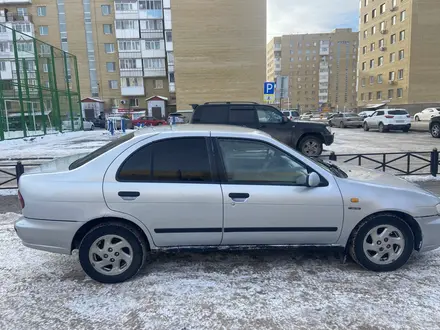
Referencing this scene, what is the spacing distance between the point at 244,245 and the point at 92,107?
44659 millimetres

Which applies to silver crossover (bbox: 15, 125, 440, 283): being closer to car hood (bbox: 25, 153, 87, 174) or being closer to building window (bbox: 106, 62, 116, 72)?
car hood (bbox: 25, 153, 87, 174)

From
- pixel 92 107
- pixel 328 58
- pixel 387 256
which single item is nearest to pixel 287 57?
pixel 328 58

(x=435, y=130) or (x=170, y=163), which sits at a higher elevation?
(x=170, y=163)

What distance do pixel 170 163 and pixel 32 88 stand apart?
69.7 feet

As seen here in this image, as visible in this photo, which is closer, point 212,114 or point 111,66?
point 212,114

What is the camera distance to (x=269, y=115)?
1005 cm

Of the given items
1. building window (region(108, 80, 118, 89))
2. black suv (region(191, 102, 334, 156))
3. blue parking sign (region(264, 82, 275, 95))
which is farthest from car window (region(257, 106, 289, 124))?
building window (region(108, 80, 118, 89))

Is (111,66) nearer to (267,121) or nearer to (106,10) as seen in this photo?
(106,10)

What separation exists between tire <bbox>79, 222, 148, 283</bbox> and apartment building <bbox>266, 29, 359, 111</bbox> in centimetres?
10637

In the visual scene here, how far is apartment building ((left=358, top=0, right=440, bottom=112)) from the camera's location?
137 feet

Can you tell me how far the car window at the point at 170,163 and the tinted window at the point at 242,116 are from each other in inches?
254

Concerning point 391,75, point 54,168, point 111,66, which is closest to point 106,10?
point 111,66

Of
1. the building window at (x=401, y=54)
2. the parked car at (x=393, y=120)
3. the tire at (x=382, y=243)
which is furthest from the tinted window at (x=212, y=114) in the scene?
the building window at (x=401, y=54)

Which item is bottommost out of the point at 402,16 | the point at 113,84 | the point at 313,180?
the point at 313,180
